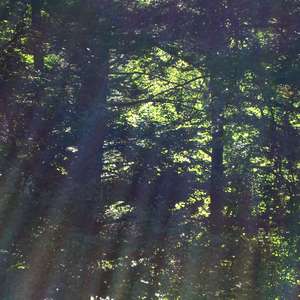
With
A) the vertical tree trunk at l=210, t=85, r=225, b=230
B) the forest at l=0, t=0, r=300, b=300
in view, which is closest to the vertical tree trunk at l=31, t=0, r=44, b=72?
the forest at l=0, t=0, r=300, b=300

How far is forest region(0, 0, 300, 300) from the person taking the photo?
9.20m

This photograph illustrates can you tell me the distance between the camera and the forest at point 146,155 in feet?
30.2

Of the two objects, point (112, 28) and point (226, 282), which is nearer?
point (226, 282)

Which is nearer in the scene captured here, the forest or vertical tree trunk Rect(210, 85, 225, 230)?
the forest

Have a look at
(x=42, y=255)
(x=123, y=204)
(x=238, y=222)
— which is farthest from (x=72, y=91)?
(x=238, y=222)

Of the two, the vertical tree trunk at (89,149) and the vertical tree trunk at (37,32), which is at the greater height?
the vertical tree trunk at (37,32)

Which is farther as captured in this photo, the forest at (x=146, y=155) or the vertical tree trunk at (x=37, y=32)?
the vertical tree trunk at (x=37, y=32)

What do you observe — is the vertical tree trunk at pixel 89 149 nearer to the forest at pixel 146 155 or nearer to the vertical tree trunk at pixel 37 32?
the forest at pixel 146 155

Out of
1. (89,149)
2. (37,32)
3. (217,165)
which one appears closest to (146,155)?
(89,149)

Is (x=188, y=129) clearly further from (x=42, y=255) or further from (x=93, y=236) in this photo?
(x=42, y=255)

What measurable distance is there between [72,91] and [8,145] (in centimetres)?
132

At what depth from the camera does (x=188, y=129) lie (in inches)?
400

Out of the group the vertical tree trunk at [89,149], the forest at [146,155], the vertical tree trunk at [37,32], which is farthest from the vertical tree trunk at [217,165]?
the vertical tree trunk at [37,32]

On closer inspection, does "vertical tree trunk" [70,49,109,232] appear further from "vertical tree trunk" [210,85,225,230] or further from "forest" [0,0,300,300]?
"vertical tree trunk" [210,85,225,230]
